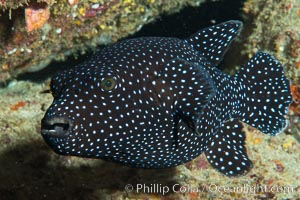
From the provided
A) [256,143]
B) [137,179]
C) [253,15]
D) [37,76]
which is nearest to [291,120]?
[256,143]

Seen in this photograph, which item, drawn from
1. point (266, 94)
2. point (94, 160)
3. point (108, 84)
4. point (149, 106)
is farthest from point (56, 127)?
point (266, 94)

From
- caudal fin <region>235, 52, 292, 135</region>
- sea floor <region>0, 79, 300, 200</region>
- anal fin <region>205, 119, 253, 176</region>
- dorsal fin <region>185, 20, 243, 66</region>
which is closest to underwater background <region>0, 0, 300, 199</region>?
sea floor <region>0, 79, 300, 200</region>

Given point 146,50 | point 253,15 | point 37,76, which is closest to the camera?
point 146,50

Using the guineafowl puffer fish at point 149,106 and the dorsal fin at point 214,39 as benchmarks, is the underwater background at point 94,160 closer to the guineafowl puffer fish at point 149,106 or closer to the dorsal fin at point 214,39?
the guineafowl puffer fish at point 149,106

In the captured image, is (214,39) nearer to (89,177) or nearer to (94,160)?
(94,160)

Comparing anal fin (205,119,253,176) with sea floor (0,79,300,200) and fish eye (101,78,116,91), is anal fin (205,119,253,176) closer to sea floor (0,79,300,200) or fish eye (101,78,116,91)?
sea floor (0,79,300,200)

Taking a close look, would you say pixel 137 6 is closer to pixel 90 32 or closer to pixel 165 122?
pixel 90 32
